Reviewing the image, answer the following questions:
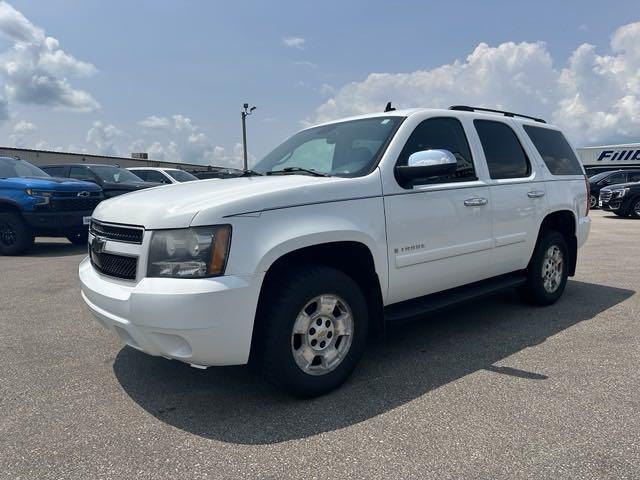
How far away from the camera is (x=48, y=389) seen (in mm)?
3289

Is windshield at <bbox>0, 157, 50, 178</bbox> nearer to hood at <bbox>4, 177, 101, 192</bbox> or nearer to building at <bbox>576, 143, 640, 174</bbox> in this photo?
hood at <bbox>4, 177, 101, 192</bbox>

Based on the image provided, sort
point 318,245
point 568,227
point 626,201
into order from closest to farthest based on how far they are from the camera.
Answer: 1. point 318,245
2. point 568,227
3. point 626,201

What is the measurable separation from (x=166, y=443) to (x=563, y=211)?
4.46m

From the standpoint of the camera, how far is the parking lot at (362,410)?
240 cm

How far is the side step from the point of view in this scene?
3512 mm

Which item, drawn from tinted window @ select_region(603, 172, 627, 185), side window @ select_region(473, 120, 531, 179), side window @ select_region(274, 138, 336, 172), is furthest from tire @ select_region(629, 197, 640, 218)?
side window @ select_region(274, 138, 336, 172)

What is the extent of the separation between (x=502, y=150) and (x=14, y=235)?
8.57 metres

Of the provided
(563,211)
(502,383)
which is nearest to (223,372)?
(502,383)

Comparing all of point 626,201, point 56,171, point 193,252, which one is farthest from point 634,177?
point 193,252

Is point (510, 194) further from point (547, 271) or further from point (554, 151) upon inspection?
point (554, 151)

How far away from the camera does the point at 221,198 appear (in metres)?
2.83

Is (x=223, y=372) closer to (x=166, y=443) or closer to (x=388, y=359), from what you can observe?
(x=166, y=443)

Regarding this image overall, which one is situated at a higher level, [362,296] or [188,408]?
[362,296]

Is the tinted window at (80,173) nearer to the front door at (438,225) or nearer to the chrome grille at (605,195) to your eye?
the front door at (438,225)
